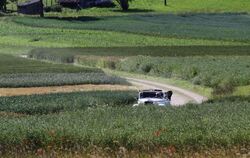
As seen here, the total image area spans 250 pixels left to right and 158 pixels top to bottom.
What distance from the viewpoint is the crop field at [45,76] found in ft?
196

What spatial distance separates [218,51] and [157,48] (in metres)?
10.7

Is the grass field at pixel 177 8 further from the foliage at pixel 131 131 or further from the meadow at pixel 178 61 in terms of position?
the foliage at pixel 131 131

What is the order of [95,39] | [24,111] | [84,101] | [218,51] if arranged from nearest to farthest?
[24,111]
[84,101]
[218,51]
[95,39]

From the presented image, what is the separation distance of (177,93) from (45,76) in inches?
519

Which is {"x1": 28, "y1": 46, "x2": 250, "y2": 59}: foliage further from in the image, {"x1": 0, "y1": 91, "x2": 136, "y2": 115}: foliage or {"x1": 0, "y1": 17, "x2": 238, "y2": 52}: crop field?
{"x1": 0, "y1": 91, "x2": 136, "y2": 115}: foliage

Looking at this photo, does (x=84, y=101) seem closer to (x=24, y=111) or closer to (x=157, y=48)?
(x=24, y=111)

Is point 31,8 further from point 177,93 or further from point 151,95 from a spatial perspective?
point 151,95

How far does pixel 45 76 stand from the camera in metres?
64.7

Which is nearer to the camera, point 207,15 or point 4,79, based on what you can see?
point 4,79

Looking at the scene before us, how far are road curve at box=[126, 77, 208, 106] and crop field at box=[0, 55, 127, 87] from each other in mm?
2795

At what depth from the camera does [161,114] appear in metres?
27.9

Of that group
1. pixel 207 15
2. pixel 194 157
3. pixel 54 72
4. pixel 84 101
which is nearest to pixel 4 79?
pixel 54 72

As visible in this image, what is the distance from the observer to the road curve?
52.8 meters

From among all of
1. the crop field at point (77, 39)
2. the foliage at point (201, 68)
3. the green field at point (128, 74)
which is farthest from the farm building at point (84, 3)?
the foliage at point (201, 68)
